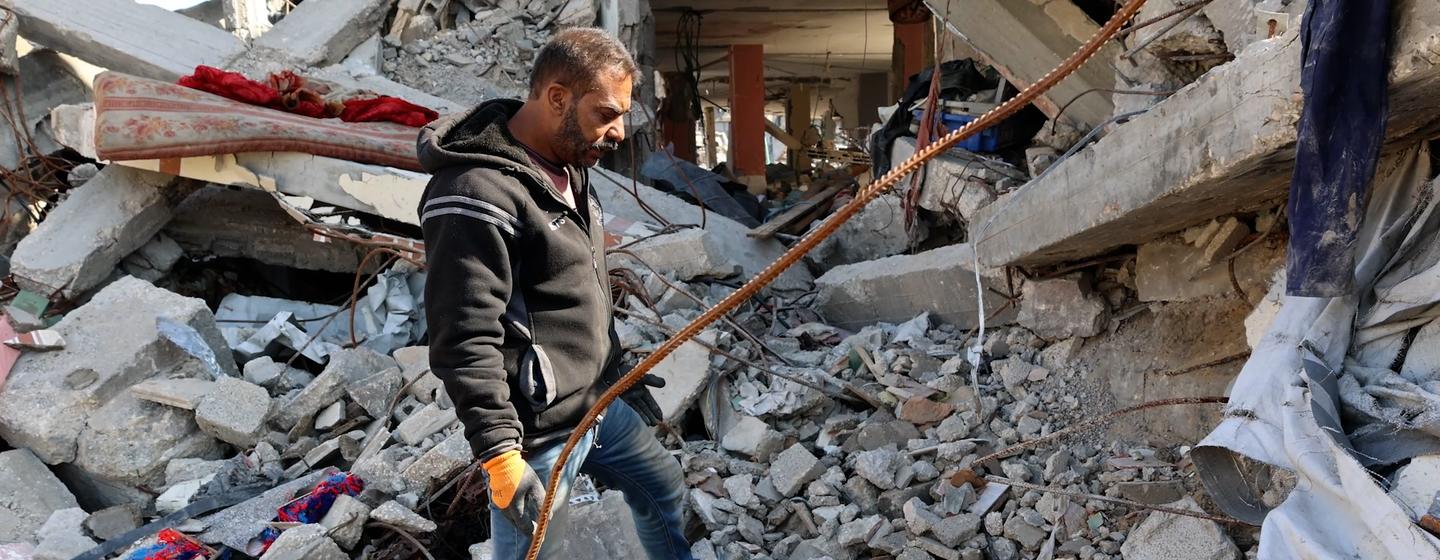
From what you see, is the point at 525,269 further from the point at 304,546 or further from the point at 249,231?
the point at 249,231

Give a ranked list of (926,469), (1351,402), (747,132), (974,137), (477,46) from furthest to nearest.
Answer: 1. (747,132)
2. (477,46)
3. (974,137)
4. (926,469)
5. (1351,402)

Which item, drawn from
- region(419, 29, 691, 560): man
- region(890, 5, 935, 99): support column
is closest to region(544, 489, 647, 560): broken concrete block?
region(419, 29, 691, 560): man

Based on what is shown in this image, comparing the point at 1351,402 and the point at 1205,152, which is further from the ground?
the point at 1205,152

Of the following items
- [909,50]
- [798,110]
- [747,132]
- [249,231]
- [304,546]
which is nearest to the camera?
[304,546]

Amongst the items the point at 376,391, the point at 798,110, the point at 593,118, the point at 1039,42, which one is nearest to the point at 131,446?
the point at 376,391

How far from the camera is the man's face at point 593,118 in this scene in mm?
2240

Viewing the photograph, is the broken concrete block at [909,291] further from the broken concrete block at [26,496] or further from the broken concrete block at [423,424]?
the broken concrete block at [26,496]

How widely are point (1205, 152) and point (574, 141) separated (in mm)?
1601

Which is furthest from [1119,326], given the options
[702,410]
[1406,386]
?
[1406,386]

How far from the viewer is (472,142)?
2.18 metres

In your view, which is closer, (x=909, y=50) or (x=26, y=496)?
(x=26, y=496)

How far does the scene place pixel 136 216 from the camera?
5867 millimetres

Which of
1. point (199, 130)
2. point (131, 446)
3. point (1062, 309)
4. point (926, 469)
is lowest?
point (131, 446)

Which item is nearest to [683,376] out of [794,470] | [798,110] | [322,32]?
[794,470]
